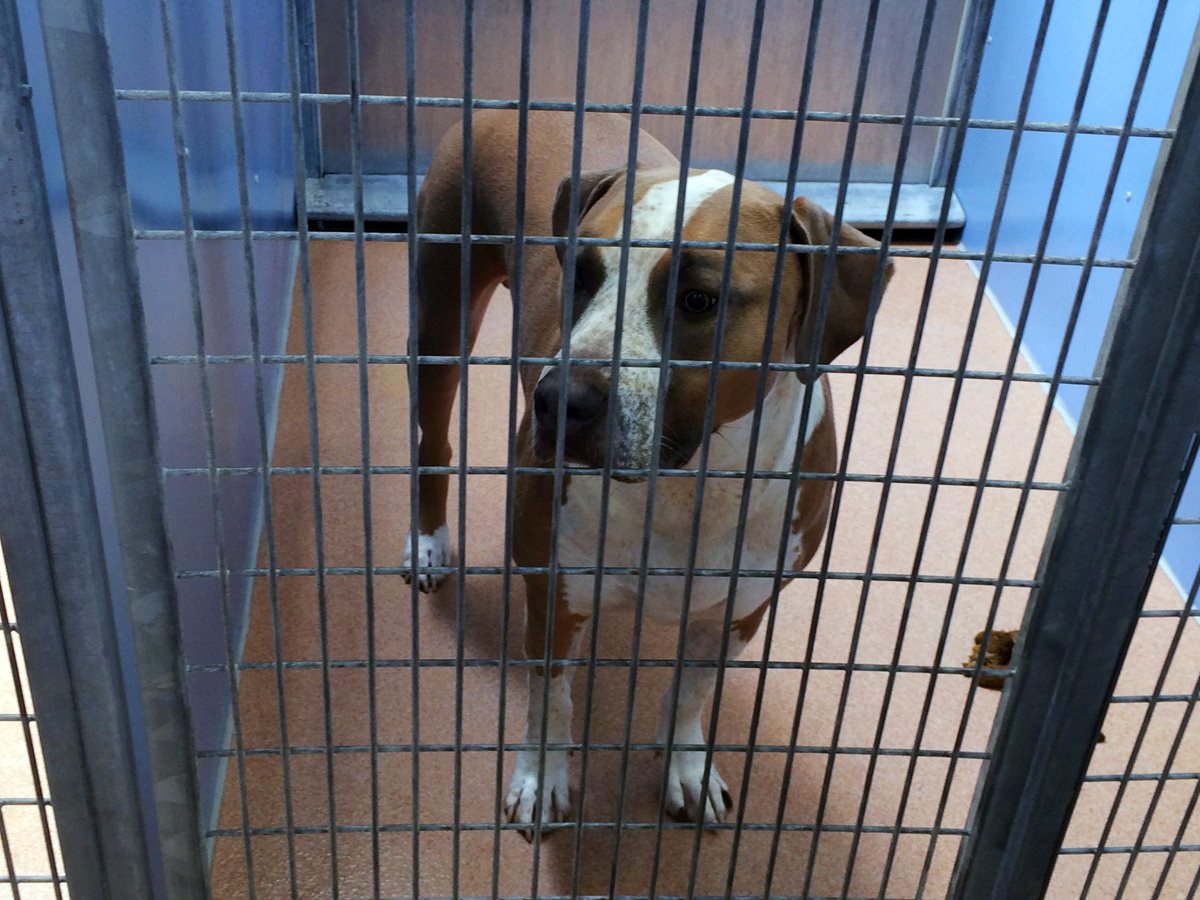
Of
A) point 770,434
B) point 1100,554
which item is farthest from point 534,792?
point 1100,554

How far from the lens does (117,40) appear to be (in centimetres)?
126

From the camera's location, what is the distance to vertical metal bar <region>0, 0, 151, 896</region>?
1028mm

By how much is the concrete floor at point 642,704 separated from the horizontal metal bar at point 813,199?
63 cm

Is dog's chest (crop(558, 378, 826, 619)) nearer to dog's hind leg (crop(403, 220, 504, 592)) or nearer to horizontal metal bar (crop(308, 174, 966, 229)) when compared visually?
dog's hind leg (crop(403, 220, 504, 592))

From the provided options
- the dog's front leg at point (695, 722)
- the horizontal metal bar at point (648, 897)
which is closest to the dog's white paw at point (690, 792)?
the dog's front leg at point (695, 722)

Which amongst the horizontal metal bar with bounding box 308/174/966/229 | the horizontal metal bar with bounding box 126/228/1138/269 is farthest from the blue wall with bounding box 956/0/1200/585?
the horizontal metal bar with bounding box 126/228/1138/269

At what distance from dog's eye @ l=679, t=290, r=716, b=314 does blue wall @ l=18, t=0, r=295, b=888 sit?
1.52 feet

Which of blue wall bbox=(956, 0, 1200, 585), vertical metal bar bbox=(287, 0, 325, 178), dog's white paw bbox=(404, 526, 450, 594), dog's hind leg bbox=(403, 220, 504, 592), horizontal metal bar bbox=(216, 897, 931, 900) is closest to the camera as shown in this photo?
horizontal metal bar bbox=(216, 897, 931, 900)

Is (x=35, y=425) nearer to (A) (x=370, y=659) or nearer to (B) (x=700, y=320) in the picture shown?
(A) (x=370, y=659)

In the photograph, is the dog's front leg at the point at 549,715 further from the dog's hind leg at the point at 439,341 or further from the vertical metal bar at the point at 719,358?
the vertical metal bar at the point at 719,358

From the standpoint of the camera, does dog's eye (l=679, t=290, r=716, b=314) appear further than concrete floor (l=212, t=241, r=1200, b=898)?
No

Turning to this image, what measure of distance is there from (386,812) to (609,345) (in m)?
0.89

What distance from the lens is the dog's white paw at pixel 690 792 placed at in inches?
73.2

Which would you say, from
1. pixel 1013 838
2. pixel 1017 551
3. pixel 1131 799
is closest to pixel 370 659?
pixel 1013 838
